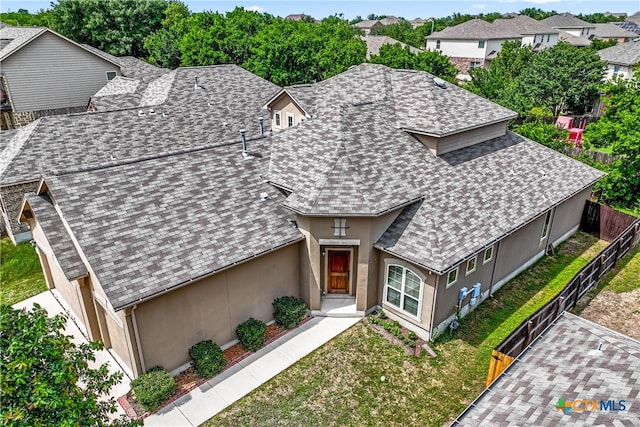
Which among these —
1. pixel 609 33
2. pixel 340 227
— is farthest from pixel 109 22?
pixel 609 33

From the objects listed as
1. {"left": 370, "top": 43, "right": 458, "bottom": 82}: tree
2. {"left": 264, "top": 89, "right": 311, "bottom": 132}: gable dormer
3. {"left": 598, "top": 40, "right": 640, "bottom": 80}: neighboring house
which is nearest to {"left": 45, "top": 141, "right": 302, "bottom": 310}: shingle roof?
{"left": 264, "top": 89, "right": 311, "bottom": 132}: gable dormer

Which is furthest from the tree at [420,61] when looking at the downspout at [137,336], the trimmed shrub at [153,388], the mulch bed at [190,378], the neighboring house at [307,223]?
the trimmed shrub at [153,388]

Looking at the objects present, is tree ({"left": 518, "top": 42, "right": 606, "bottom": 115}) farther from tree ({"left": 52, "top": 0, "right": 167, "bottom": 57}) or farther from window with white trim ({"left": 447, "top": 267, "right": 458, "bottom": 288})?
tree ({"left": 52, "top": 0, "right": 167, "bottom": 57})

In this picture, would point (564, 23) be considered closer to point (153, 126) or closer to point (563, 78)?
point (563, 78)

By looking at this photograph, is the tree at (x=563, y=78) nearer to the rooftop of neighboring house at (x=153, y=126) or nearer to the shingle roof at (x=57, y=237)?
the rooftop of neighboring house at (x=153, y=126)

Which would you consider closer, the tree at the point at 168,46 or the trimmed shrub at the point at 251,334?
the trimmed shrub at the point at 251,334

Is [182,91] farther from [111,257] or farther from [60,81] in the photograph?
[111,257]

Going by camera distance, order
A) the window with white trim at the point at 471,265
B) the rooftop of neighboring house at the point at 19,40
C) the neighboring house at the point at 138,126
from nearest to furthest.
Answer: the window with white trim at the point at 471,265, the neighboring house at the point at 138,126, the rooftop of neighboring house at the point at 19,40

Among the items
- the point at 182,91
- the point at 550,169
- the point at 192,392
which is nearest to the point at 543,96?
the point at 550,169
